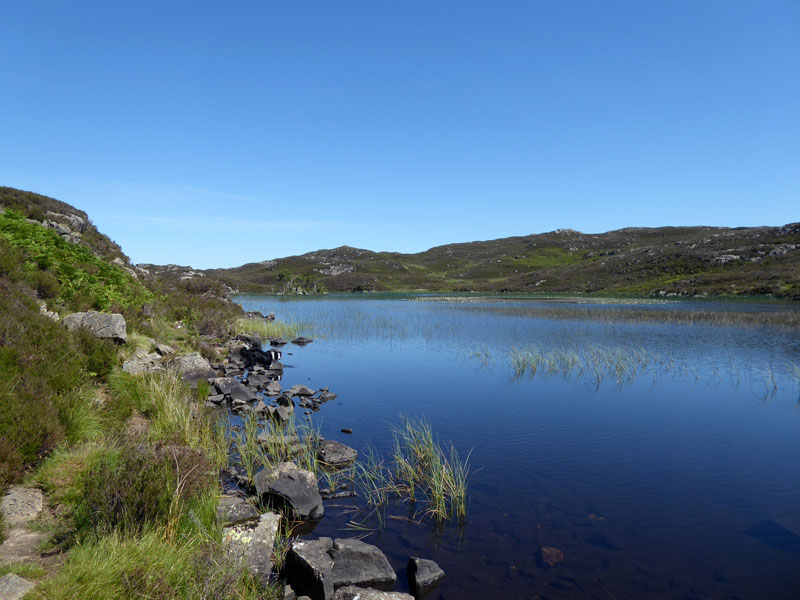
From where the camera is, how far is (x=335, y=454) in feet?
42.4

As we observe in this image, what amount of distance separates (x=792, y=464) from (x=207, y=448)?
52.1ft

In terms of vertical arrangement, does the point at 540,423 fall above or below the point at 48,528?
below

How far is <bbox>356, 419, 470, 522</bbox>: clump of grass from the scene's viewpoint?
405 inches

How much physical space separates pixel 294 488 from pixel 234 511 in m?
1.64

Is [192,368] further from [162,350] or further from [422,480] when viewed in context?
[422,480]

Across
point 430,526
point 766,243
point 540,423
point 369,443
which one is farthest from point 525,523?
point 766,243

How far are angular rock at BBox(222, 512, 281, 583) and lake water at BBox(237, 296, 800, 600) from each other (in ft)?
4.61

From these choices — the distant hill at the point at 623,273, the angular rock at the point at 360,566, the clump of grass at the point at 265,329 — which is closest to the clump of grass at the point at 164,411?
the angular rock at the point at 360,566

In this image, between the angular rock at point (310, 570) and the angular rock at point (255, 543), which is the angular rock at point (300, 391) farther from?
the angular rock at point (310, 570)

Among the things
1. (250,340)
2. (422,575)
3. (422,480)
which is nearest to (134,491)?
(422,575)

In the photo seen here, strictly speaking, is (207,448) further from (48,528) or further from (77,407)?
(48,528)

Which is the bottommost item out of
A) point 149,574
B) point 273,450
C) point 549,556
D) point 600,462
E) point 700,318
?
point 600,462

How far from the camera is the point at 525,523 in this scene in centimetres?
962

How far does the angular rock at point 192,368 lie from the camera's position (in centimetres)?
1931
